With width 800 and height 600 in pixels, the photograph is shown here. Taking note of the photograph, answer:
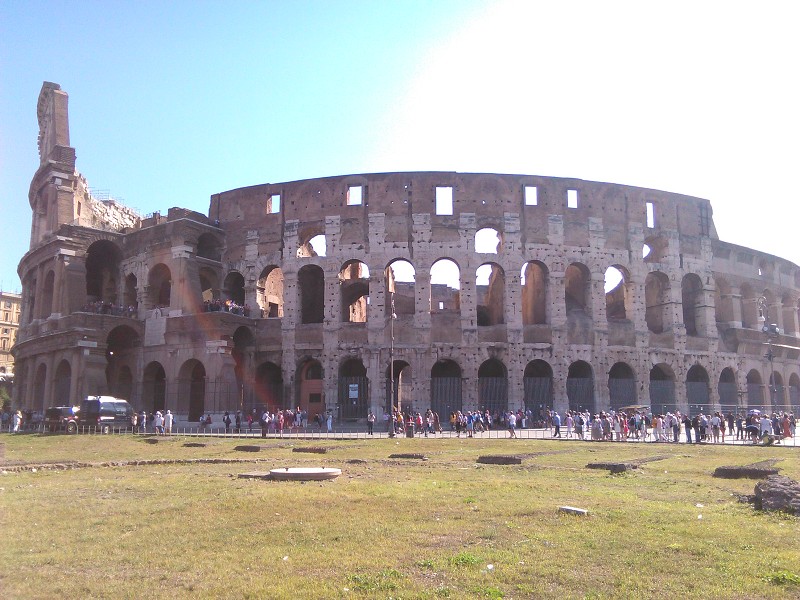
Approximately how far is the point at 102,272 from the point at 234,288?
32.6ft

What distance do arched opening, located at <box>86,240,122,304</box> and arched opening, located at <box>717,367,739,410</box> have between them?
37.2 metres

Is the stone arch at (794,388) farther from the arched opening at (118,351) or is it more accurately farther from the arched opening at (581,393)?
the arched opening at (118,351)

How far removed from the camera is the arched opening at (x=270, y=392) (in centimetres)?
3775

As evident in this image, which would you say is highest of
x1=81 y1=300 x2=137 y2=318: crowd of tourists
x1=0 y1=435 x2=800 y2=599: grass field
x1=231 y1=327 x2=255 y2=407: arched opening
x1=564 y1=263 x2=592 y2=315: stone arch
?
x1=564 y1=263 x2=592 y2=315: stone arch

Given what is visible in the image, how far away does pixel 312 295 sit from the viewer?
41000 millimetres

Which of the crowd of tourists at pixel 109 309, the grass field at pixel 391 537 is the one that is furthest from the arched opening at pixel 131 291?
the grass field at pixel 391 537

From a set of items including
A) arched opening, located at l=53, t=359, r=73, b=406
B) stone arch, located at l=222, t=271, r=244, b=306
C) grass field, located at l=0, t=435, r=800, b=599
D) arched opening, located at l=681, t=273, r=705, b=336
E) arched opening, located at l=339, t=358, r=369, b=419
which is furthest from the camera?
arched opening, located at l=681, t=273, r=705, b=336

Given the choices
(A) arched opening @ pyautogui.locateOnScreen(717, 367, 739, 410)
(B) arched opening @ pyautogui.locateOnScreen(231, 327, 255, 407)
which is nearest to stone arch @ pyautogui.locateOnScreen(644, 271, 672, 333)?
(A) arched opening @ pyautogui.locateOnScreen(717, 367, 739, 410)

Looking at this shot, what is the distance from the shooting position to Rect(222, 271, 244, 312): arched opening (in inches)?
1586

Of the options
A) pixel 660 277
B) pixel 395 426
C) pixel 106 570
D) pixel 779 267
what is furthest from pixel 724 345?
pixel 106 570

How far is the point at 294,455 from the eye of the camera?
18.9m

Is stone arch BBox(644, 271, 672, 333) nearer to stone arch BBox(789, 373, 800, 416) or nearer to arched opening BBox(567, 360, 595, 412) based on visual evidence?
arched opening BBox(567, 360, 595, 412)

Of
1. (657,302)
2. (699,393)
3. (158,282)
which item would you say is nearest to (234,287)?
(158,282)

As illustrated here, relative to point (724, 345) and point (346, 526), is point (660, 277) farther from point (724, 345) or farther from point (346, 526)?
point (346, 526)
